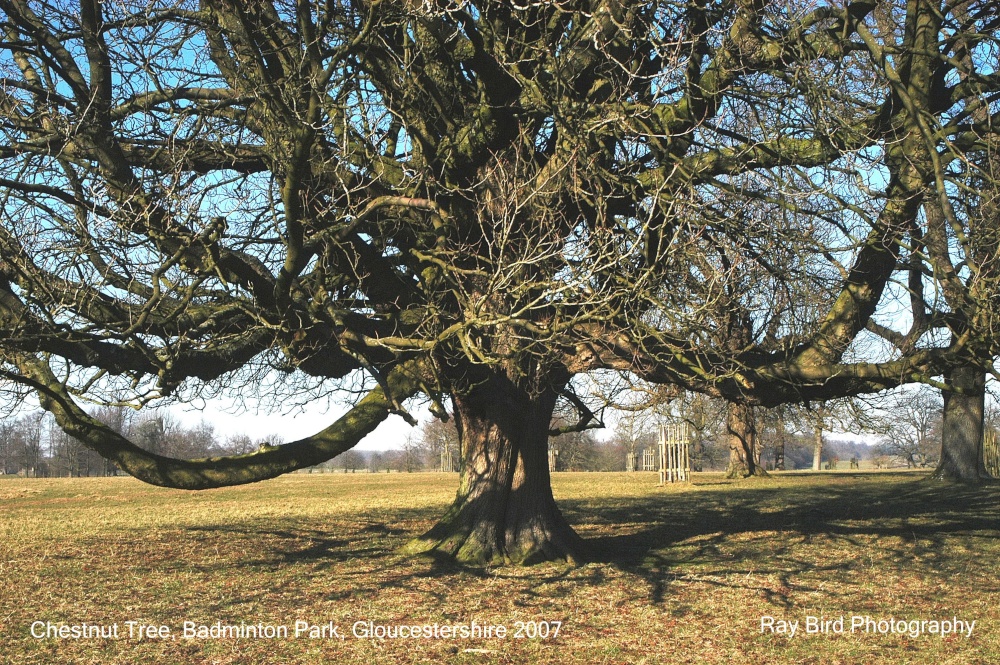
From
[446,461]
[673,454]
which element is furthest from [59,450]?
[673,454]

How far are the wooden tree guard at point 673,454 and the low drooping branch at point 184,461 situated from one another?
79.8 feet

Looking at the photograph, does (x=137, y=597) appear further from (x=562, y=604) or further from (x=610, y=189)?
(x=610, y=189)

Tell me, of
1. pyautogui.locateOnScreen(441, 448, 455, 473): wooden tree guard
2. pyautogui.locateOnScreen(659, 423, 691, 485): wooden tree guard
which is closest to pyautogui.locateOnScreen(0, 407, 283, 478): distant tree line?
pyautogui.locateOnScreen(441, 448, 455, 473): wooden tree guard

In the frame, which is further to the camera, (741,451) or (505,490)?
(741,451)

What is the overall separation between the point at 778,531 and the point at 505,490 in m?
5.54

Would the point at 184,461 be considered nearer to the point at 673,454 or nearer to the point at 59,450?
the point at 673,454

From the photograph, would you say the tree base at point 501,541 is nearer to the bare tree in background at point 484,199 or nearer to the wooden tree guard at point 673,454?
the bare tree in background at point 484,199

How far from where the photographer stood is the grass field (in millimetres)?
6977

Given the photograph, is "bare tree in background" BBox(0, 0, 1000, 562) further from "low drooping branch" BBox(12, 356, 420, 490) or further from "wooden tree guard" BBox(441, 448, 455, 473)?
"wooden tree guard" BBox(441, 448, 455, 473)

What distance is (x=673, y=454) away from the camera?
32.7 metres

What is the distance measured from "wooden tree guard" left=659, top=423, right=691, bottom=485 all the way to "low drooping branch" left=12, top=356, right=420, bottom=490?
24329 millimetres

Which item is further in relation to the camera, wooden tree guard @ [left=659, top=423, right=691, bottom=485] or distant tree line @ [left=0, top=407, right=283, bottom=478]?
distant tree line @ [left=0, top=407, right=283, bottom=478]

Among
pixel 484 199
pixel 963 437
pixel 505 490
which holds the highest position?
Answer: pixel 484 199

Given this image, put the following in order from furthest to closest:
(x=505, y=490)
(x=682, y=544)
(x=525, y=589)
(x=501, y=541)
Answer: (x=682, y=544) < (x=505, y=490) < (x=501, y=541) < (x=525, y=589)
